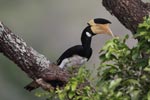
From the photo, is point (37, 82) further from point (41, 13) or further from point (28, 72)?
point (41, 13)

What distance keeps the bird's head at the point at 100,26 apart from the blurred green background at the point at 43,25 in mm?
4827

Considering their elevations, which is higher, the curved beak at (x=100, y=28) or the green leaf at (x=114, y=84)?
the curved beak at (x=100, y=28)

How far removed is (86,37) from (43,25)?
603 cm

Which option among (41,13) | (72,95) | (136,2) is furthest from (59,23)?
(72,95)

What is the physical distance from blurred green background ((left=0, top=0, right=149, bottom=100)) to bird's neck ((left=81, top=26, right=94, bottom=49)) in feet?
14.5

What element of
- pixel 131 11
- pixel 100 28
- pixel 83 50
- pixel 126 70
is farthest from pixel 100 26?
pixel 126 70

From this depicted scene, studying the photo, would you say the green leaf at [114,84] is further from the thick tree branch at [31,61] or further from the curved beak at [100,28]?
the curved beak at [100,28]

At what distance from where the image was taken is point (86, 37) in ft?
13.8

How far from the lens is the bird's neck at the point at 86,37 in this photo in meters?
4.06

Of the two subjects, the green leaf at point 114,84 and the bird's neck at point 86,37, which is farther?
the bird's neck at point 86,37

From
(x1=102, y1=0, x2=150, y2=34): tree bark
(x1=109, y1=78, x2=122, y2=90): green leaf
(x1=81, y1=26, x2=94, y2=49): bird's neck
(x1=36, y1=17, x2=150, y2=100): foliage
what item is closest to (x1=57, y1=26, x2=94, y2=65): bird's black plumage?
(x1=81, y1=26, x2=94, y2=49): bird's neck

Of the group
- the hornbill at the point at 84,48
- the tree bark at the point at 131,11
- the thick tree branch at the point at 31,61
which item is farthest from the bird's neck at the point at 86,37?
the thick tree branch at the point at 31,61

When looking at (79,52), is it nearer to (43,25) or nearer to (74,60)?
(74,60)

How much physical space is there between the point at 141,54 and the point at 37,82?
1039 millimetres
